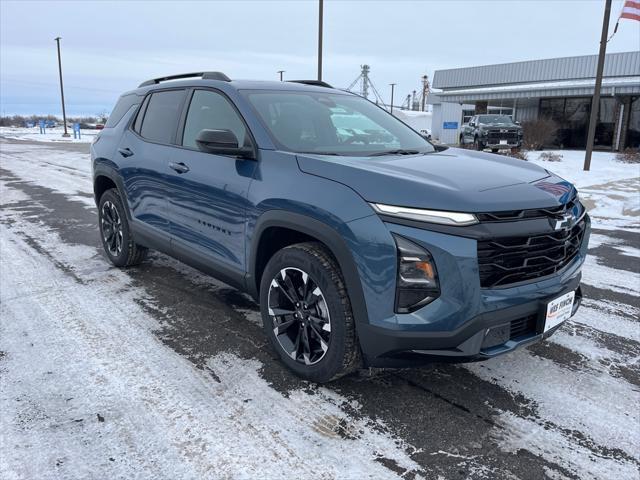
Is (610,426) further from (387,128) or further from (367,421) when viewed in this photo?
(387,128)

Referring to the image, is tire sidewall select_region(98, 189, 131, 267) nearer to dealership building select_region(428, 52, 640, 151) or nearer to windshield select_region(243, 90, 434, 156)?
windshield select_region(243, 90, 434, 156)

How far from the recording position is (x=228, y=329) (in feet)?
12.5

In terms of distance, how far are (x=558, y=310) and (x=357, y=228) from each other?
1.21 meters

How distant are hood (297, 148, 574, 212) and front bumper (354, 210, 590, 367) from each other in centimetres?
17

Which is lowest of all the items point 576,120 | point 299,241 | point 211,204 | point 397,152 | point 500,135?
point 299,241

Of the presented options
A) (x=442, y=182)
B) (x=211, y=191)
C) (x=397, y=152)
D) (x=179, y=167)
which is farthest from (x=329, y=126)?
(x=442, y=182)

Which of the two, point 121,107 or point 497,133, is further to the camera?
point 497,133

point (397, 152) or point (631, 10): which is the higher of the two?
point (631, 10)

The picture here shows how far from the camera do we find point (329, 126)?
3.72 m

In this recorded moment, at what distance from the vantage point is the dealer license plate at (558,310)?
268cm

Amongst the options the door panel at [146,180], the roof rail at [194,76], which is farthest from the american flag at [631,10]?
the door panel at [146,180]

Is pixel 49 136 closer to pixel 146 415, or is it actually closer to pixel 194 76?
pixel 194 76

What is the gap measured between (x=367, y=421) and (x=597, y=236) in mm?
5834

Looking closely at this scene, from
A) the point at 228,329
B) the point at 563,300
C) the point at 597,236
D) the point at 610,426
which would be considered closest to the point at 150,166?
the point at 228,329
